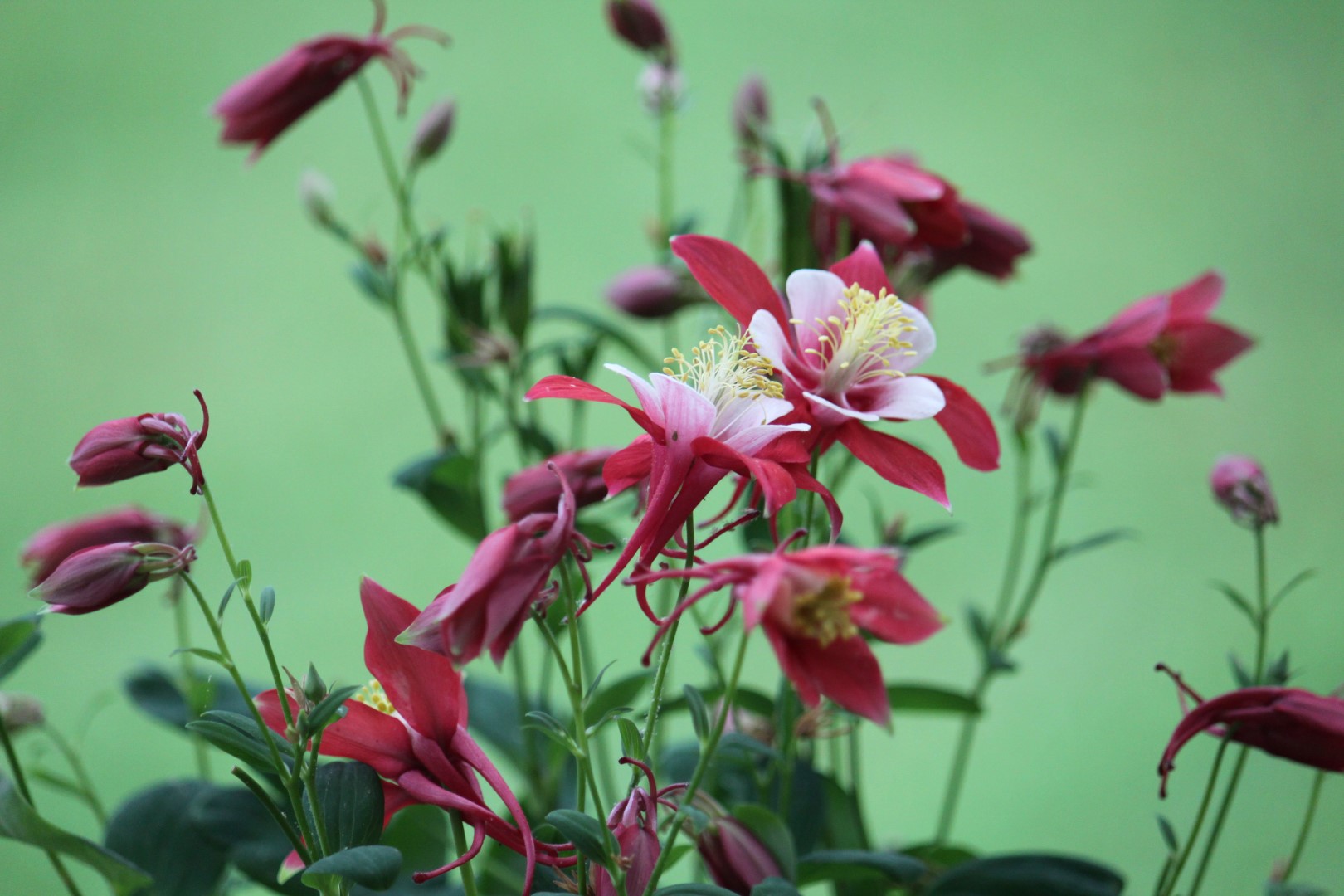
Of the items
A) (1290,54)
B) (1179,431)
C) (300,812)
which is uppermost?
(1290,54)

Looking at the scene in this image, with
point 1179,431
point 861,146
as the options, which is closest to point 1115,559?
point 1179,431

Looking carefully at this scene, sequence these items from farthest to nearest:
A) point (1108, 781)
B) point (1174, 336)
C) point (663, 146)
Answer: point (1108, 781)
point (663, 146)
point (1174, 336)

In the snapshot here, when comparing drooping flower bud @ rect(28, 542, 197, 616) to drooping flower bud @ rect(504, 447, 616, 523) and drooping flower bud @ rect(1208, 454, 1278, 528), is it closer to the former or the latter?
drooping flower bud @ rect(504, 447, 616, 523)

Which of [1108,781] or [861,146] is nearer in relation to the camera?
[1108,781]

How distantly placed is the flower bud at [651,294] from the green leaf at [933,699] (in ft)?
0.67

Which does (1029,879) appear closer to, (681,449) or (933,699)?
(933,699)

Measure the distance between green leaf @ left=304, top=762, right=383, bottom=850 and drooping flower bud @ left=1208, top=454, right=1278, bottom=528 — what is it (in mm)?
333

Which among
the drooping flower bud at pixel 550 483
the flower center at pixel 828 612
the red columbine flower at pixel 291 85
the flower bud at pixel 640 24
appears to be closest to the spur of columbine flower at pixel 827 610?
the flower center at pixel 828 612

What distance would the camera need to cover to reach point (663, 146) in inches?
25.3

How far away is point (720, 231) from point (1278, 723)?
2.12ft

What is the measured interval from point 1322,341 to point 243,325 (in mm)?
1040

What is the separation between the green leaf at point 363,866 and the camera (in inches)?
9.8

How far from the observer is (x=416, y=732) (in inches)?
11.2

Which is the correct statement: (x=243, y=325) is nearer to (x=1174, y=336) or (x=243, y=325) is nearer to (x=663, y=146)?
(x=663, y=146)
